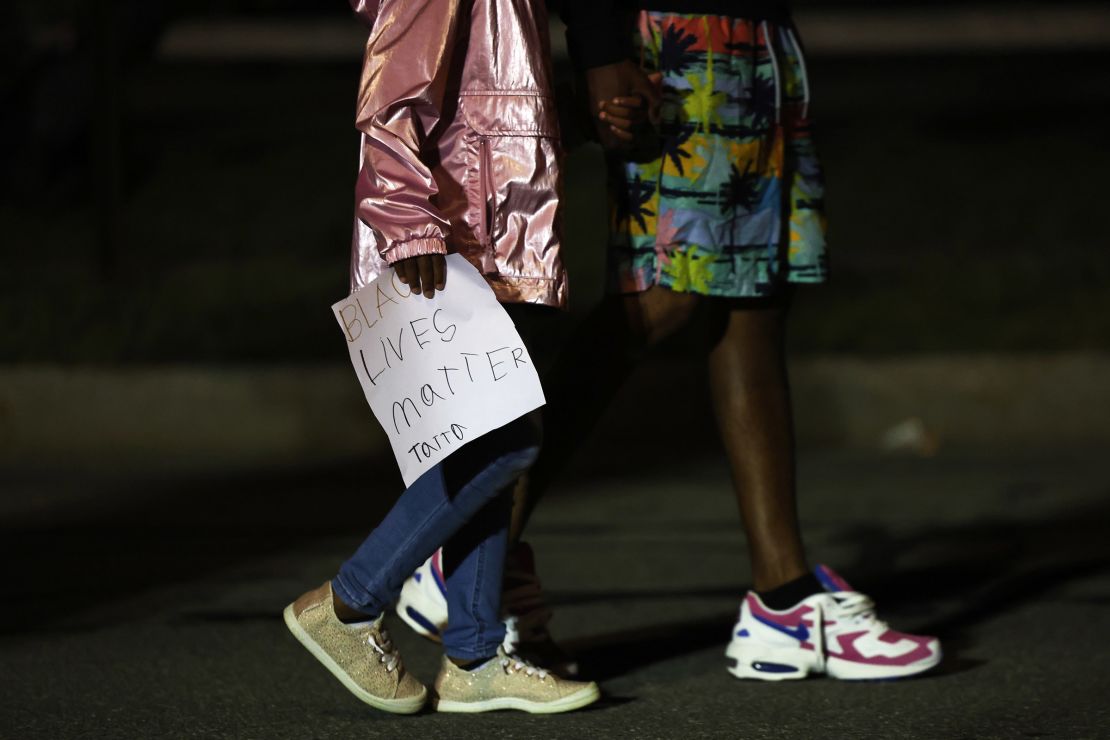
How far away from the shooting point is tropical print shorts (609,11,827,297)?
3312 mm

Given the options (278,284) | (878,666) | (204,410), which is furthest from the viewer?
(278,284)

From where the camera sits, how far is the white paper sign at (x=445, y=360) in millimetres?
2871

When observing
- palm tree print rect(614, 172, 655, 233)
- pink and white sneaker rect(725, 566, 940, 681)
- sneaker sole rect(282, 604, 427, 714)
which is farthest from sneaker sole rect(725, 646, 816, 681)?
palm tree print rect(614, 172, 655, 233)

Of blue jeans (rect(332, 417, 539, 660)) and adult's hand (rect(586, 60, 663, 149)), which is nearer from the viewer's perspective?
blue jeans (rect(332, 417, 539, 660))

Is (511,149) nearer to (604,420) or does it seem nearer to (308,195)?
(604,420)

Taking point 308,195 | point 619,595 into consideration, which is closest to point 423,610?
point 619,595

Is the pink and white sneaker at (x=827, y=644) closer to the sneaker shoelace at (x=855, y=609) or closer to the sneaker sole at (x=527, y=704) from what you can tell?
the sneaker shoelace at (x=855, y=609)

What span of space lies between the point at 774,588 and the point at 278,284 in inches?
197

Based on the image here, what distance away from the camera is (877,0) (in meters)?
12.1

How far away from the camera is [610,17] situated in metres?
3.16

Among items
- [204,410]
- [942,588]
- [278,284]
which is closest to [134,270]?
[278,284]

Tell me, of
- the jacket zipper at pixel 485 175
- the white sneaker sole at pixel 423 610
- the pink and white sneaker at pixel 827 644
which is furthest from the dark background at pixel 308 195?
the jacket zipper at pixel 485 175

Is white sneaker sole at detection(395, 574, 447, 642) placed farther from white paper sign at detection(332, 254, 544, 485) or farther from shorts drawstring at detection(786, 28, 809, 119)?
shorts drawstring at detection(786, 28, 809, 119)

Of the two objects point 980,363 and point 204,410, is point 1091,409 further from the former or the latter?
point 204,410
